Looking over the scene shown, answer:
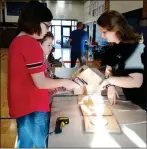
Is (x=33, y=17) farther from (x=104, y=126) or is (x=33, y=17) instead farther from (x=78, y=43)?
(x=78, y=43)

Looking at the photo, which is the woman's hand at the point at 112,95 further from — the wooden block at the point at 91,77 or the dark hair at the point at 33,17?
the dark hair at the point at 33,17

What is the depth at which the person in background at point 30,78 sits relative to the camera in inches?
38.3

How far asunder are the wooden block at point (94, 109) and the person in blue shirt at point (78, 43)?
371 centimetres

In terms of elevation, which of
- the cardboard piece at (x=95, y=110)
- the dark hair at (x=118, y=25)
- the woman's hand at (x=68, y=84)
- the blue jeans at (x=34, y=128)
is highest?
the dark hair at (x=118, y=25)

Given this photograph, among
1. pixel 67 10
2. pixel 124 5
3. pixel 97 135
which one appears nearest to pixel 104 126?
pixel 97 135

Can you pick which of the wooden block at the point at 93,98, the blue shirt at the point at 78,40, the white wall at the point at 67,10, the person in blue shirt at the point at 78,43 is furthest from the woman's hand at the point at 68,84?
the white wall at the point at 67,10

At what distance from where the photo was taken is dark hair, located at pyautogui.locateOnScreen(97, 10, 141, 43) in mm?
1173

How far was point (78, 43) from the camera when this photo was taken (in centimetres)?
521

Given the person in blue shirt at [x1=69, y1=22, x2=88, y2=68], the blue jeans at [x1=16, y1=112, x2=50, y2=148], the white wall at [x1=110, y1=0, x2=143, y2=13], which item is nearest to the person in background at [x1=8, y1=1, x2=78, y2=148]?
the blue jeans at [x1=16, y1=112, x2=50, y2=148]

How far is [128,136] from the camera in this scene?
3.26ft

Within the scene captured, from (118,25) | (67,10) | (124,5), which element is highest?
(67,10)

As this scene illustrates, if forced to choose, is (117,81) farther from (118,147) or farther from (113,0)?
(113,0)

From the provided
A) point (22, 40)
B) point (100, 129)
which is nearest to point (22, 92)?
point (22, 40)

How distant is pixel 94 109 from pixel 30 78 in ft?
1.31
